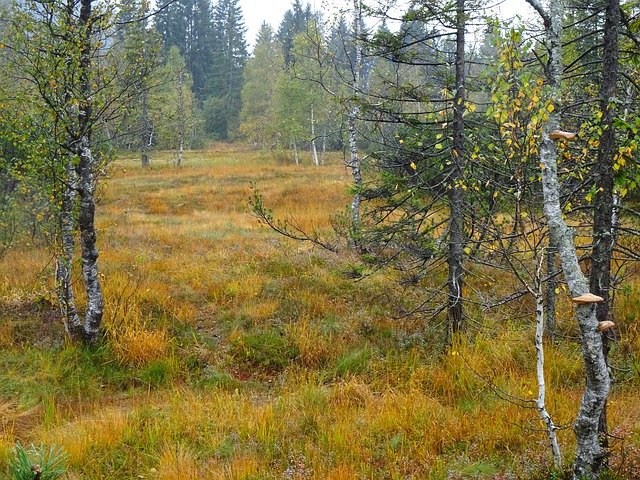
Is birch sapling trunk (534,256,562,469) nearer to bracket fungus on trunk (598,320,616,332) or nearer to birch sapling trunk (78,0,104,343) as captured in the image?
bracket fungus on trunk (598,320,616,332)

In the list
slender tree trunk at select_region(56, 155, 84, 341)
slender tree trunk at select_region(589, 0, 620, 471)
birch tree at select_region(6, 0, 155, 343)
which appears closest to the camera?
slender tree trunk at select_region(589, 0, 620, 471)

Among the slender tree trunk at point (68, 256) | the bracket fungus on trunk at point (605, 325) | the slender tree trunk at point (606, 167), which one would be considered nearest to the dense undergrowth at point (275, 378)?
the slender tree trunk at point (68, 256)

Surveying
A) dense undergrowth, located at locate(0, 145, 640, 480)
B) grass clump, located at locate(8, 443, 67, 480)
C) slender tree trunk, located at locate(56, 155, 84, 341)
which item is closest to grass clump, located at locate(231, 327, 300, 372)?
dense undergrowth, located at locate(0, 145, 640, 480)

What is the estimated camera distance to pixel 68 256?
7023mm

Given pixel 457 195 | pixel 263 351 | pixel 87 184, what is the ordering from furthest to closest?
pixel 263 351, pixel 457 195, pixel 87 184

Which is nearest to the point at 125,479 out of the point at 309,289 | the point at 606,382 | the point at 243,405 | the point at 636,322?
the point at 243,405

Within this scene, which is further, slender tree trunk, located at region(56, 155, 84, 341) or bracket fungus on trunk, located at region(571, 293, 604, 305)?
slender tree trunk, located at region(56, 155, 84, 341)

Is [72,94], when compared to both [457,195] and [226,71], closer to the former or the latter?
[457,195]

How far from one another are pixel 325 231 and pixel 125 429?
1042 centimetres

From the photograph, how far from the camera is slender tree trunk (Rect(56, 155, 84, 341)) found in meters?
6.91

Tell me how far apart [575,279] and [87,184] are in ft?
20.8

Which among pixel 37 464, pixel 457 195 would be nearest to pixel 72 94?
pixel 37 464

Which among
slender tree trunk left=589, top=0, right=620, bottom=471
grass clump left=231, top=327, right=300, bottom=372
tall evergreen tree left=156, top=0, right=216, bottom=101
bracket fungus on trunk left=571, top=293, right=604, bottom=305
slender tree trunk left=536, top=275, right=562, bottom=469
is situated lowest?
grass clump left=231, top=327, right=300, bottom=372

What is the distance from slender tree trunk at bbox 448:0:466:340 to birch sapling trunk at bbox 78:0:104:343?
16.9ft
